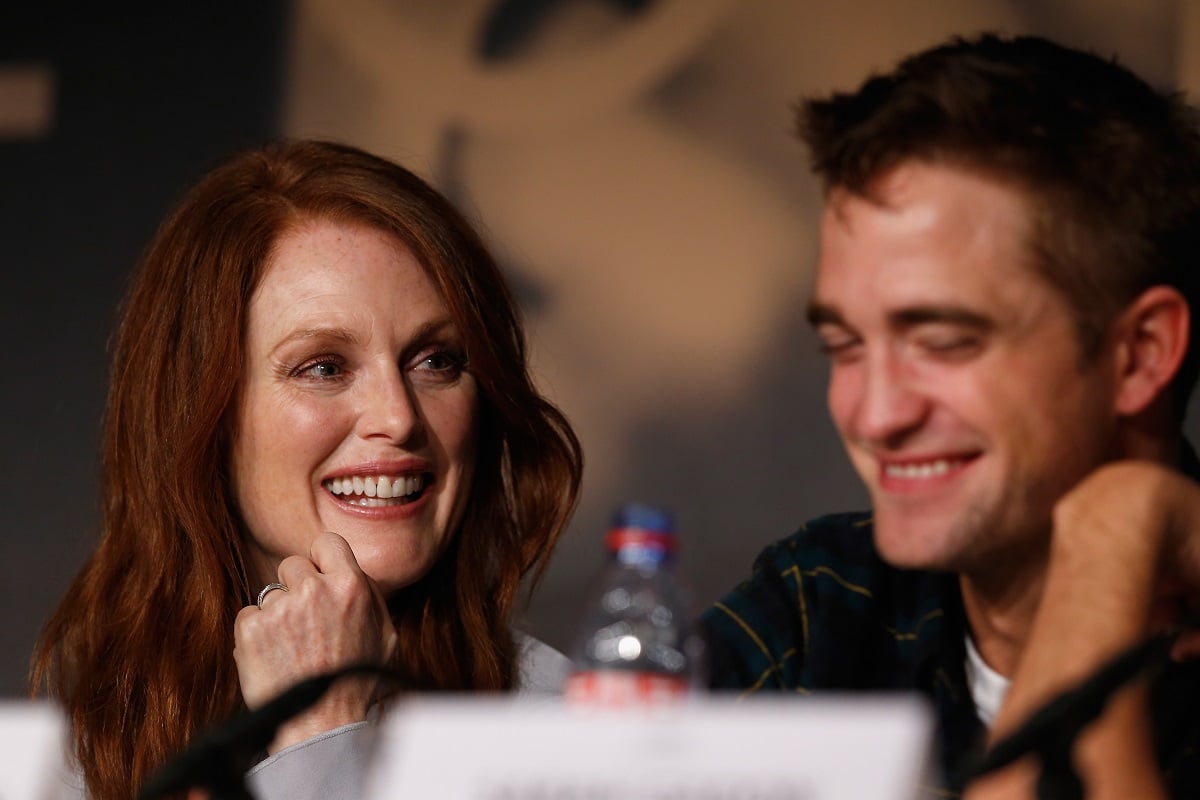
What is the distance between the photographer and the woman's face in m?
1.71

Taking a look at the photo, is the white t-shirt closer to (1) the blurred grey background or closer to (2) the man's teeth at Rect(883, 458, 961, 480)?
(2) the man's teeth at Rect(883, 458, 961, 480)

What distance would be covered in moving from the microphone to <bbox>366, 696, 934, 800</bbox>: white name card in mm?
96

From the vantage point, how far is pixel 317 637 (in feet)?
5.20

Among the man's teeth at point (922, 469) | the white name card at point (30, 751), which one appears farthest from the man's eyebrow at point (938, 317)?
the white name card at point (30, 751)

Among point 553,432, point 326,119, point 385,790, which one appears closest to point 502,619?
point 553,432

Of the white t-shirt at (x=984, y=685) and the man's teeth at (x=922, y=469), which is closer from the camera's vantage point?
the man's teeth at (x=922, y=469)

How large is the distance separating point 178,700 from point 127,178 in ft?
5.06

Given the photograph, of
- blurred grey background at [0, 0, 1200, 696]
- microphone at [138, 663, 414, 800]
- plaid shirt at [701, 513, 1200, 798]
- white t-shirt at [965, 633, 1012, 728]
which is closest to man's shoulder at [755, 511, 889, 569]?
plaid shirt at [701, 513, 1200, 798]

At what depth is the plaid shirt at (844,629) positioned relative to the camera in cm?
131

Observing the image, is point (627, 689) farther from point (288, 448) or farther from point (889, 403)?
point (288, 448)

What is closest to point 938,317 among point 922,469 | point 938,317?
point 938,317

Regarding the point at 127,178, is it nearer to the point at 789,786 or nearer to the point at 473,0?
the point at 473,0

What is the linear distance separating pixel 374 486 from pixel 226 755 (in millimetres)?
993

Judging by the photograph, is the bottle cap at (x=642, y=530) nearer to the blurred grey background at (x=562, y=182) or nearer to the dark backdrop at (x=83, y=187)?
the blurred grey background at (x=562, y=182)
